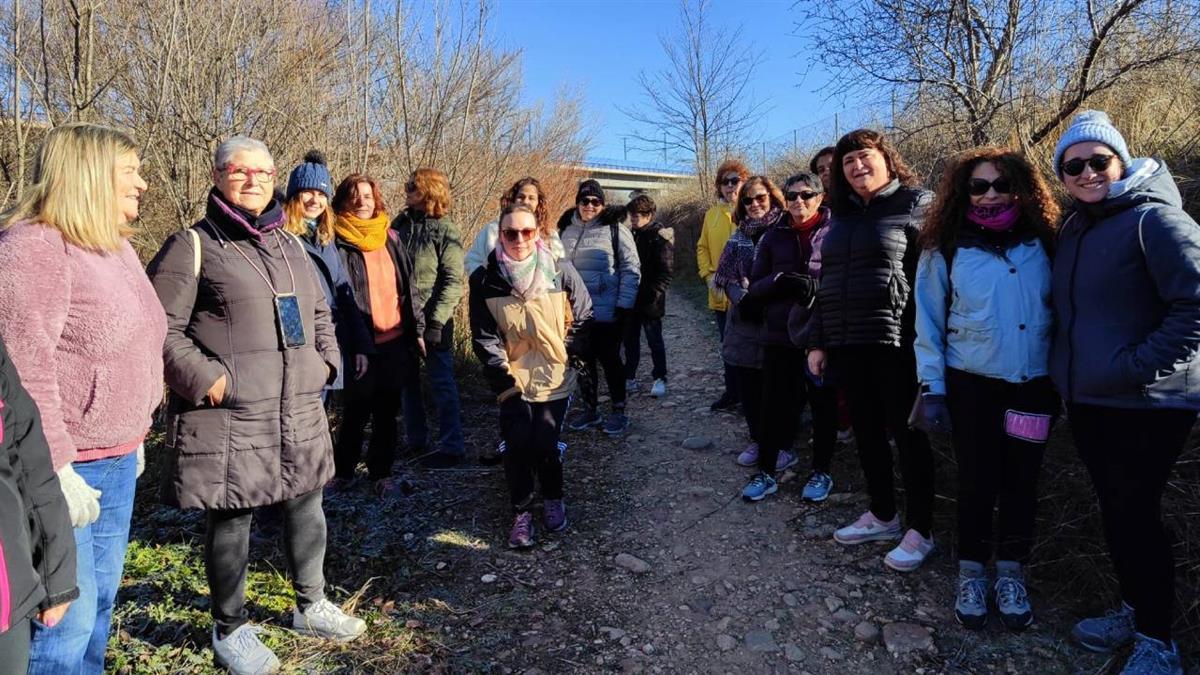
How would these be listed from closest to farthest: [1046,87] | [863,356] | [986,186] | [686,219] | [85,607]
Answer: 1. [85,607]
2. [986,186]
3. [863,356]
4. [1046,87]
5. [686,219]

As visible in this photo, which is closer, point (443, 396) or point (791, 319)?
point (791, 319)

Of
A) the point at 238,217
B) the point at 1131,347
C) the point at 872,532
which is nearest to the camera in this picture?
the point at 1131,347

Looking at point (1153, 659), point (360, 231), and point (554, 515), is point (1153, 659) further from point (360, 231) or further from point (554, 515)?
point (360, 231)

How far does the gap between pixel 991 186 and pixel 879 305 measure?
0.69 m

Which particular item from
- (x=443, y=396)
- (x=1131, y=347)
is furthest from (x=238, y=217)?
(x=1131, y=347)

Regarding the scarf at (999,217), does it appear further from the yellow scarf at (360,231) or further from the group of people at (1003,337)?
the yellow scarf at (360,231)

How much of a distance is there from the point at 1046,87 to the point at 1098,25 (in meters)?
0.59

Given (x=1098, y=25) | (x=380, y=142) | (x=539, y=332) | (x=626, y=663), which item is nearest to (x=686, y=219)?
(x=380, y=142)

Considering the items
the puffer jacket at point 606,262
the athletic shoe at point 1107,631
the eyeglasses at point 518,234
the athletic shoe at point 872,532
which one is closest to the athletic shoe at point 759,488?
the athletic shoe at point 872,532

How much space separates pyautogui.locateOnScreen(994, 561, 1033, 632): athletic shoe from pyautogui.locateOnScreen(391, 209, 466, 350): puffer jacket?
3.54 m

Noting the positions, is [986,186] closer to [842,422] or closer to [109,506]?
[842,422]

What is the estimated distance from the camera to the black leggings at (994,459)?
8.67 ft

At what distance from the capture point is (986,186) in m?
2.68

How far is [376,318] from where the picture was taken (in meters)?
4.15
